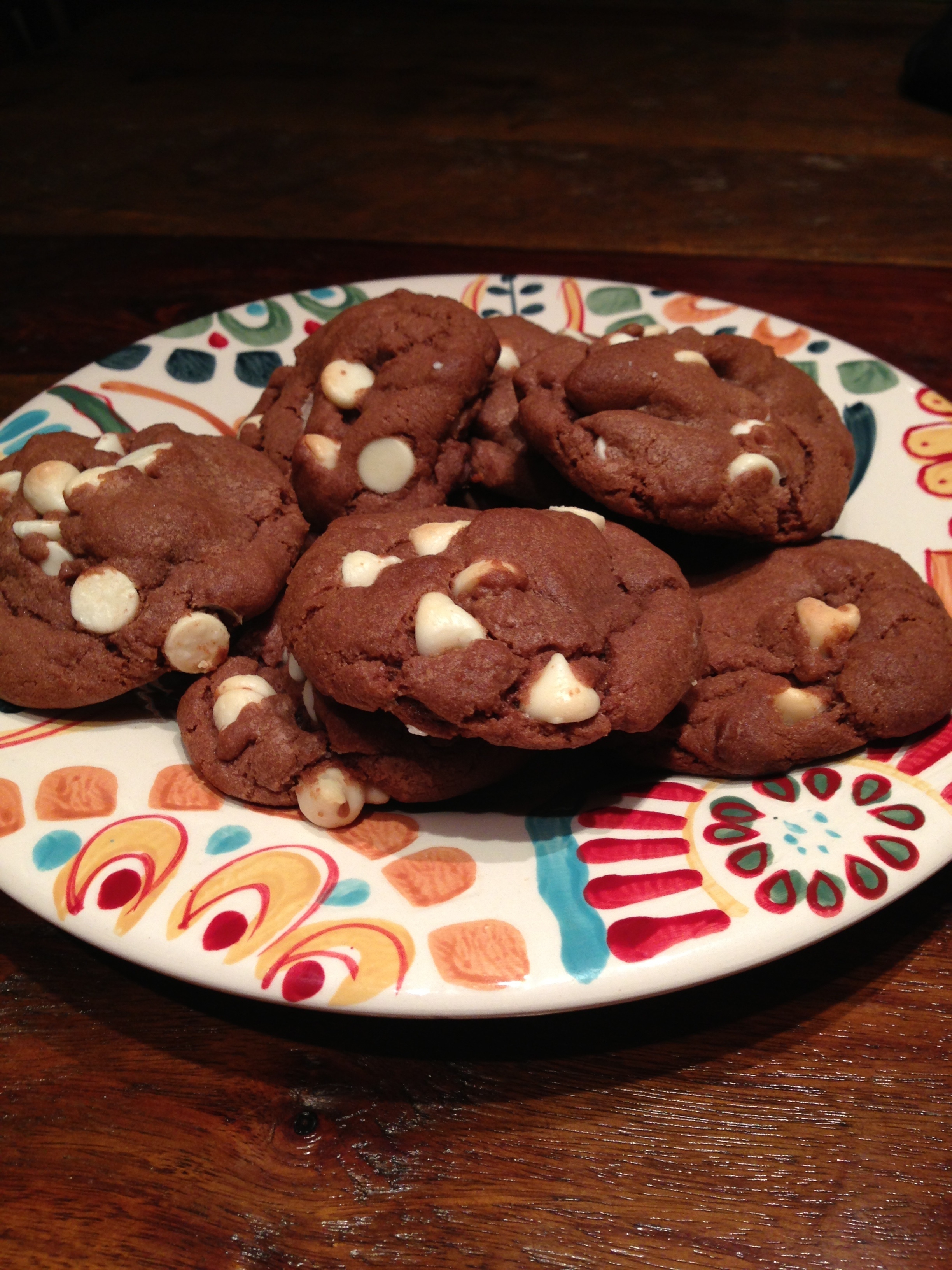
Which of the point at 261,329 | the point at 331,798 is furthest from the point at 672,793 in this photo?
the point at 261,329

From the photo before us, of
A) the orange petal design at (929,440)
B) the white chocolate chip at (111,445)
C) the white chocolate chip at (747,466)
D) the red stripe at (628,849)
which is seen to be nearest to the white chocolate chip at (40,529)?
the white chocolate chip at (111,445)

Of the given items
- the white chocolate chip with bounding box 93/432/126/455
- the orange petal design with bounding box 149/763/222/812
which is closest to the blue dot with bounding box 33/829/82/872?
the orange petal design with bounding box 149/763/222/812

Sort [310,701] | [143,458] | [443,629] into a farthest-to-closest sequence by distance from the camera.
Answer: [143,458] → [310,701] → [443,629]

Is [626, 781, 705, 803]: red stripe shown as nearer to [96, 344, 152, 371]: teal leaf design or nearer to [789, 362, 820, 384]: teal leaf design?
[789, 362, 820, 384]: teal leaf design

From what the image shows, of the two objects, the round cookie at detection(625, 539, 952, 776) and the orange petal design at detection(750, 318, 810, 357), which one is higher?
the orange petal design at detection(750, 318, 810, 357)

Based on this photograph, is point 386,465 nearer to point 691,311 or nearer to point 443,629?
point 443,629
